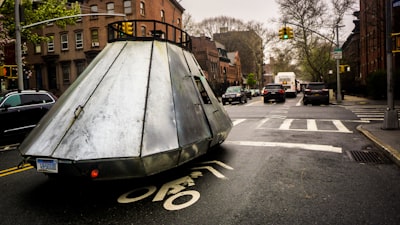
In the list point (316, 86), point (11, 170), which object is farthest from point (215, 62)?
point (11, 170)

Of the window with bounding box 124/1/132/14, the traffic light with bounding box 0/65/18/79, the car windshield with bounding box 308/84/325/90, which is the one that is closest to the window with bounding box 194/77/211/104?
the traffic light with bounding box 0/65/18/79

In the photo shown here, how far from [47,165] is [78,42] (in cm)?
4169

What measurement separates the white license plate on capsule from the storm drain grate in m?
6.04

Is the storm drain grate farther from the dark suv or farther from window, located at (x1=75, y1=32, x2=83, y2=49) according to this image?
window, located at (x1=75, y1=32, x2=83, y2=49)

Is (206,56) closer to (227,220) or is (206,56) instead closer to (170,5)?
(170,5)

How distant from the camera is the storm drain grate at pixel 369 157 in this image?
7140mm

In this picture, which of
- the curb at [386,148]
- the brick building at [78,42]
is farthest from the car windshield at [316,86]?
the brick building at [78,42]

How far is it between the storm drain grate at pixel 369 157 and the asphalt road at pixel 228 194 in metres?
0.14

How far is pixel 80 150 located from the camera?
4605 millimetres

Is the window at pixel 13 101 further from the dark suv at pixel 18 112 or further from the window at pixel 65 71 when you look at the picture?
the window at pixel 65 71

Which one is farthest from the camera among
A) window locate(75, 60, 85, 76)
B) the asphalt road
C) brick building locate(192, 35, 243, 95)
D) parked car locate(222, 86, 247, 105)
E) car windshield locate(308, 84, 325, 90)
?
brick building locate(192, 35, 243, 95)

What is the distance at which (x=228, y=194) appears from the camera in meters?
4.97

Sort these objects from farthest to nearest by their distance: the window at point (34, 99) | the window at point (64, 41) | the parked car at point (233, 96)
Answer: the window at point (64, 41) → the parked car at point (233, 96) → the window at point (34, 99)

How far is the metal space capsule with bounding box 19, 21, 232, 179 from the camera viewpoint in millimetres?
4629
